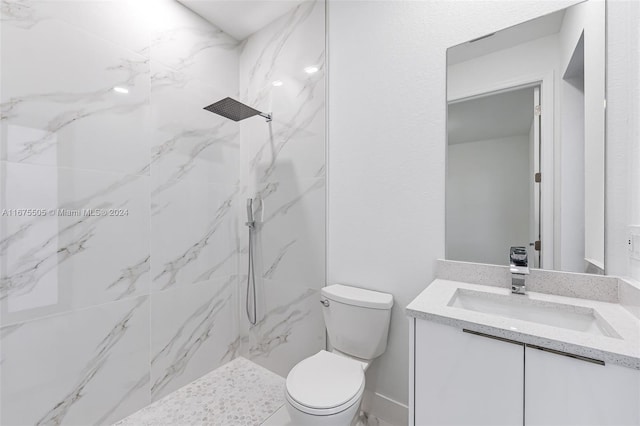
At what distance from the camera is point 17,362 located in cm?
127

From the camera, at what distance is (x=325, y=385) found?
1244mm

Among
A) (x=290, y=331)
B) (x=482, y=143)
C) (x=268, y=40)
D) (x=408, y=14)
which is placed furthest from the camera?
(x=268, y=40)

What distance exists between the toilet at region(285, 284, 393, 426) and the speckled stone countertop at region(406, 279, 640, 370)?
Answer: 42cm

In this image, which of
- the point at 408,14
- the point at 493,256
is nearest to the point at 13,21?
the point at 408,14

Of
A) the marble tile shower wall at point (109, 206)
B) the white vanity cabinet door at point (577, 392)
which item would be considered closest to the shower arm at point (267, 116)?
the marble tile shower wall at point (109, 206)

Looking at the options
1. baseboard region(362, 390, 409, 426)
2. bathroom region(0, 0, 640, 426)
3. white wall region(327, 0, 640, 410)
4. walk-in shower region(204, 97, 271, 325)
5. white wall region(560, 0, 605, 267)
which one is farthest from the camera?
walk-in shower region(204, 97, 271, 325)

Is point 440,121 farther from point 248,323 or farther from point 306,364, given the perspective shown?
point 248,323

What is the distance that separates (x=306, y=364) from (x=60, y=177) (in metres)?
1.55

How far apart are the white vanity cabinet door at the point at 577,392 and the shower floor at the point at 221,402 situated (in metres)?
1.44

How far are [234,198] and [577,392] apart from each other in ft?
7.03

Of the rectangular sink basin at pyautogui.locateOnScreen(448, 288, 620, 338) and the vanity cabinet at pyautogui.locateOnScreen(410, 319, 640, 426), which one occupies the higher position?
the rectangular sink basin at pyautogui.locateOnScreen(448, 288, 620, 338)

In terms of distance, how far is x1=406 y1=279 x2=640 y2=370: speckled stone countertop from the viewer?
2.39 ft

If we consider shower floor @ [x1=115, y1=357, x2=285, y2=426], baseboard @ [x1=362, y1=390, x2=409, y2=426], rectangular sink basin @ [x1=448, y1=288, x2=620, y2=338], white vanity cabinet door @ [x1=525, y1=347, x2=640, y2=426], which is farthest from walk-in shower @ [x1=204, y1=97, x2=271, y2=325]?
white vanity cabinet door @ [x1=525, y1=347, x2=640, y2=426]

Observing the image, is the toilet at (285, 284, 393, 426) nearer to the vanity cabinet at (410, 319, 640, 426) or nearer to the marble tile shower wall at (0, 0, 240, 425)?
the vanity cabinet at (410, 319, 640, 426)
